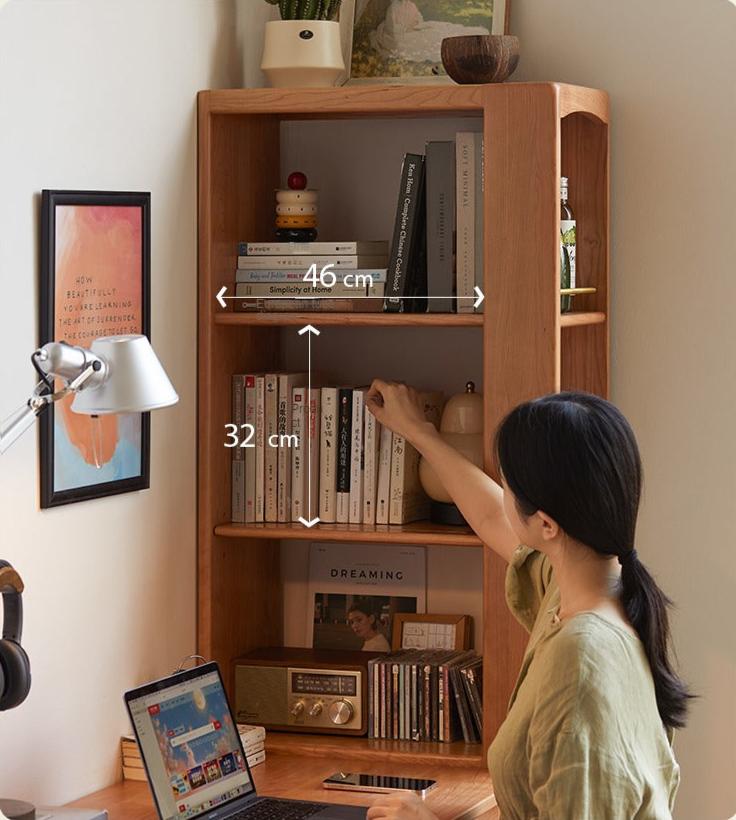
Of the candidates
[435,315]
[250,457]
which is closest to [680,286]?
[435,315]

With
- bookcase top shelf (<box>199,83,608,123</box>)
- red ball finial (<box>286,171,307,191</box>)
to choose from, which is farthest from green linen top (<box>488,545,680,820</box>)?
red ball finial (<box>286,171,307,191</box>)

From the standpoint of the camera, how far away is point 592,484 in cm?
188

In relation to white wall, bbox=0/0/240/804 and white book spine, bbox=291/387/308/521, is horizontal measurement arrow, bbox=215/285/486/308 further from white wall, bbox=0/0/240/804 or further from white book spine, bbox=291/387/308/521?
white book spine, bbox=291/387/308/521

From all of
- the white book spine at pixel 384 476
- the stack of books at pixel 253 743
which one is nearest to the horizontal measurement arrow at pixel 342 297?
the white book spine at pixel 384 476

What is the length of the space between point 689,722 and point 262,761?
0.86m

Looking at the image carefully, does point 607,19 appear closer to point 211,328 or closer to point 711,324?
point 711,324

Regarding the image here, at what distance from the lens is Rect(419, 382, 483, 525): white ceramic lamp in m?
2.60

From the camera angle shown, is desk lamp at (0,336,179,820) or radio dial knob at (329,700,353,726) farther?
radio dial knob at (329,700,353,726)

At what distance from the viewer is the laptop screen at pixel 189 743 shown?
7.19 feet

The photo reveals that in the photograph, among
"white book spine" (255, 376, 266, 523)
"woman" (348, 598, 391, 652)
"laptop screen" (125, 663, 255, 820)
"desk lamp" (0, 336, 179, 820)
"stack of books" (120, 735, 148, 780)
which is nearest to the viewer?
"desk lamp" (0, 336, 179, 820)

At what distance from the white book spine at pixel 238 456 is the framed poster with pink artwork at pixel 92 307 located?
0.31 m

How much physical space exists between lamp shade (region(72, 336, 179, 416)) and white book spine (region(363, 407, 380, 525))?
923mm

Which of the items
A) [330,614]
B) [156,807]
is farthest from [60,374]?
[330,614]

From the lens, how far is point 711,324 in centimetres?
276
